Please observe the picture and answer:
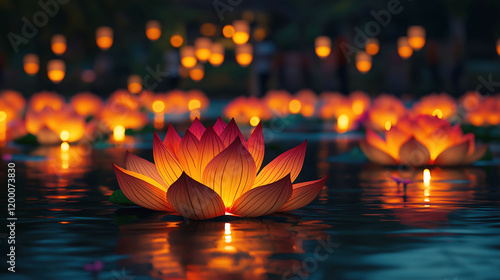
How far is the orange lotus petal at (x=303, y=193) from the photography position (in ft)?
19.4

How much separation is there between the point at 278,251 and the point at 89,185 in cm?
385

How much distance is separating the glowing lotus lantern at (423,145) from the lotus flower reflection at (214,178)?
11.1ft

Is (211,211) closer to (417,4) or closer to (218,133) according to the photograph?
(218,133)

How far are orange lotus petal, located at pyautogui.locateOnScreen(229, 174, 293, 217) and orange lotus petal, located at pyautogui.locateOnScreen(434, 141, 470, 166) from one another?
405cm

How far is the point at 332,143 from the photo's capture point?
14.2 m

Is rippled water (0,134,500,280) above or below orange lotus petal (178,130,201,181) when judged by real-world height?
below

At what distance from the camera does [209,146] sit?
18.7 feet

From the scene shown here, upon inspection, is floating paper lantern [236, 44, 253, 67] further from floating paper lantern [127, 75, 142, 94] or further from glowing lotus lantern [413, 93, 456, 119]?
floating paper lantern [127, 75, 142, 94]

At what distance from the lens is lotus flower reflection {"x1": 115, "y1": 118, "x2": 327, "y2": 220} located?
18.2ft

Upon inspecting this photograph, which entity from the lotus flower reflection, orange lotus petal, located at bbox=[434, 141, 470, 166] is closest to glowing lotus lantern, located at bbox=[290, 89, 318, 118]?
orange lotus petal, located at bbox=[434, 141, 470, 166]

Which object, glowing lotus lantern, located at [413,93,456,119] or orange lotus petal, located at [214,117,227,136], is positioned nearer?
orange lotus petal, located at [214,117,227,136]

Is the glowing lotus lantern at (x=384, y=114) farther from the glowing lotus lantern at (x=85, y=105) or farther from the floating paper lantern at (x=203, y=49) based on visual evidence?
the floating paper lantern at (x=203, y=49)

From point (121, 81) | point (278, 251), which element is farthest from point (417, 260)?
point (121, 81)

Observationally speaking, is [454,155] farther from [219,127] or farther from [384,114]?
[384,114]
